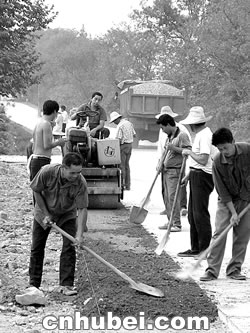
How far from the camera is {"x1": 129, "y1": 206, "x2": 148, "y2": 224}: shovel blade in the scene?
12859 millimetres

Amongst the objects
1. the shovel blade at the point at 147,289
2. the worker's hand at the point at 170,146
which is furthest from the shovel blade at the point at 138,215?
the shovel blade at the point at 147,289

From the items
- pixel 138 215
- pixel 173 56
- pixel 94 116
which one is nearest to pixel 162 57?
pixel 173 56

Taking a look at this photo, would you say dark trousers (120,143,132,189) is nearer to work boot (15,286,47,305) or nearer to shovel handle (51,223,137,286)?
shovel handle (51,223,137,286)

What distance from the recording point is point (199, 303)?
761cm

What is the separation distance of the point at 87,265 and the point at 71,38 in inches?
3129

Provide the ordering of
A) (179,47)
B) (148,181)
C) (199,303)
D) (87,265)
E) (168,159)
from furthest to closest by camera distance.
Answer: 1. (179,47)
2. (148,181)
3. (168,159)
4. (87,265)
5. (199,303)

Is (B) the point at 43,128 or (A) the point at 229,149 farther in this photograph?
(B) the point at 43,128

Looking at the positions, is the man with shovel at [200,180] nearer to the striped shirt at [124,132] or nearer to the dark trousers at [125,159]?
the dark trousers at [125,159]

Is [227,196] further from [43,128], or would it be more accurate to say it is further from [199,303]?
[43,128]

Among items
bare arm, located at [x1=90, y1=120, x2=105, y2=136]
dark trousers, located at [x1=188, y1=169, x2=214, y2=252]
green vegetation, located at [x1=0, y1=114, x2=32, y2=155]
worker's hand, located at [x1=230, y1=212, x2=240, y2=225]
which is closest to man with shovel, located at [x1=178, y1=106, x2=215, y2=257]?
dark trousers, located at [x1=188, y1=169, x2=214, y2=252]

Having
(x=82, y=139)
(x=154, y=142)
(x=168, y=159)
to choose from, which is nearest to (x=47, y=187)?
(x=168, y=159)

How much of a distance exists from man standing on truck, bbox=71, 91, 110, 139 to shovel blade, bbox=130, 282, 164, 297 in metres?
7.54

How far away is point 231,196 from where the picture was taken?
8.91m

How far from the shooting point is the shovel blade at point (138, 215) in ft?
42.2
